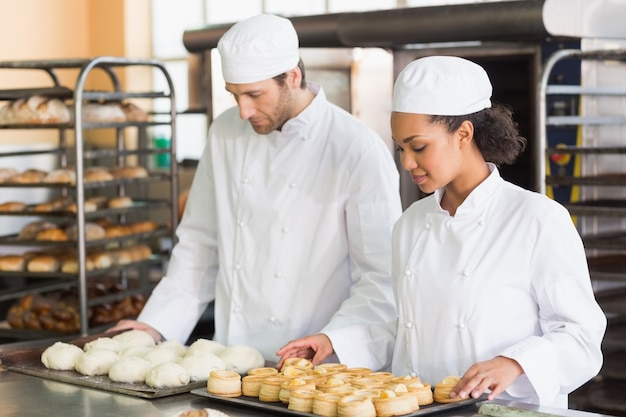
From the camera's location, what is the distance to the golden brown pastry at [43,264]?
4.26 meters

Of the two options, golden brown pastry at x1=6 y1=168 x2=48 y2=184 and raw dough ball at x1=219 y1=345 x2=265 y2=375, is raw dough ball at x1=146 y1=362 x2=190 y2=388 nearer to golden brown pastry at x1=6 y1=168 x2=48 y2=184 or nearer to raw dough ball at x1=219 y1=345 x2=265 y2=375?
raw dough ball at x1=219 y1=345 x2=265 y2=375

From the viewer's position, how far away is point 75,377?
2.13 metres

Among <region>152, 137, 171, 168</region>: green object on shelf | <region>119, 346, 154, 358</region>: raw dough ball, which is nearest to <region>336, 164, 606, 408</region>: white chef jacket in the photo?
<region>119, 346, 154, 358</region>: raw dough ball

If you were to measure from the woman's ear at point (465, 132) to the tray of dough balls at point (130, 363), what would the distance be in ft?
2.22

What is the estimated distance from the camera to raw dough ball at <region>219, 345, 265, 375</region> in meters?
2.17

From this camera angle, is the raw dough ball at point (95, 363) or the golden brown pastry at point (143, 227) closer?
the raw dough ball at point (95, 363)

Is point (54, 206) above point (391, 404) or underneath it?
A: above

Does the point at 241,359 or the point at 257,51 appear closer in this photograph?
the point at 241,359

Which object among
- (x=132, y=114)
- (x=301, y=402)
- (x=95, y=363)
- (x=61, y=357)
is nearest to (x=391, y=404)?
(x=301, y=402)

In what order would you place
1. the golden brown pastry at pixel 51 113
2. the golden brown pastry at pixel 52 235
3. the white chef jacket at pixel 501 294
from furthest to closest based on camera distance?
the golden brown pastry at pixel 52 235 < the golden brown pastry at pixel 51 113 < the white chef jacket at pixel 501 294

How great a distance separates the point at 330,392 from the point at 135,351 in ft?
2.13

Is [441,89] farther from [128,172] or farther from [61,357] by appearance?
[128,172]

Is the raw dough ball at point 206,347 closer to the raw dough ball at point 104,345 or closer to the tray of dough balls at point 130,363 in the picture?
the tray of dough balls at point 130,363

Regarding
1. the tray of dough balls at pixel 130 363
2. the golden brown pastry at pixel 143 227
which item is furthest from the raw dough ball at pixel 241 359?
the golden brown pastry at pixel 143 227
